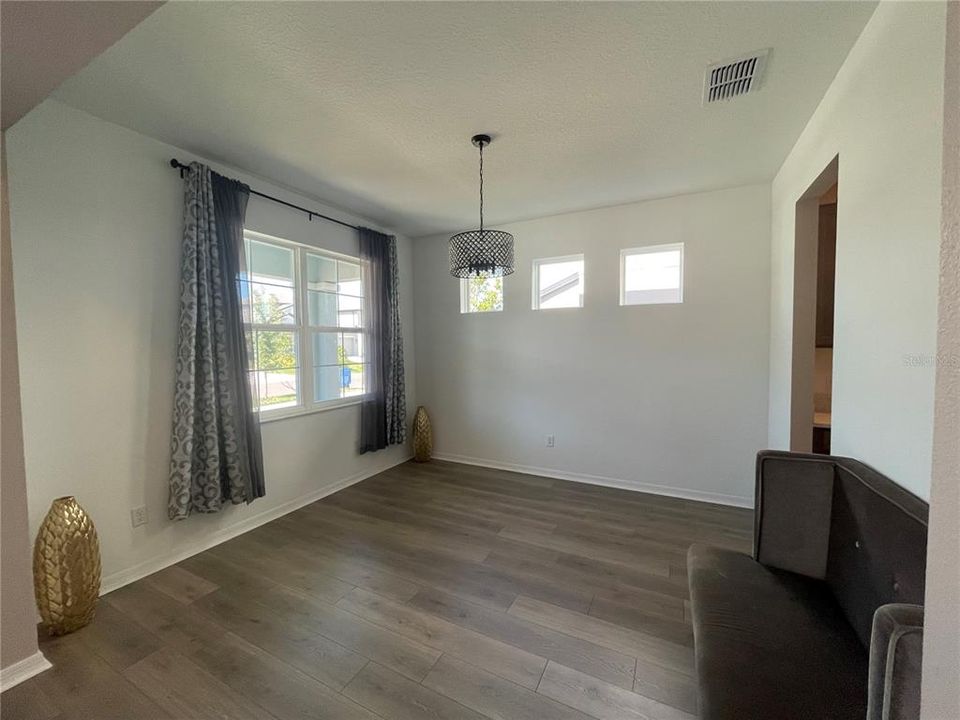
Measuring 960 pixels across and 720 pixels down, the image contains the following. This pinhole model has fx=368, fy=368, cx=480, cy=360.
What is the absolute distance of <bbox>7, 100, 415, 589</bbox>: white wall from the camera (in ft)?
5.99

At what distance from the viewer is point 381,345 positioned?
3898 mm

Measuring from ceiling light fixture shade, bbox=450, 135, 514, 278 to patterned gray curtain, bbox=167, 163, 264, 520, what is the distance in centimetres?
157

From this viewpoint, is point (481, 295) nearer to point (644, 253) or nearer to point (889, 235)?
point (644, 253)

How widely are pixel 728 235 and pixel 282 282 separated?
12.3 feet

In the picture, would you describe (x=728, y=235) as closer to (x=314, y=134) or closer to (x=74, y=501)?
(x=314, y=134)

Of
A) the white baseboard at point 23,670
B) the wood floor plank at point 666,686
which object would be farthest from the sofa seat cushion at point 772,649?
the white baseboard at point 23,670

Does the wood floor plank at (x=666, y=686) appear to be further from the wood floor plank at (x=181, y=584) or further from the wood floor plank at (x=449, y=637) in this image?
the wood floor plank at (x=181, y=584)

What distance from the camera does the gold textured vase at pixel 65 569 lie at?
171 centimetres

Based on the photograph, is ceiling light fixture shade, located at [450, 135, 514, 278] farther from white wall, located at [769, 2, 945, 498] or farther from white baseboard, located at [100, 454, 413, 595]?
white baseboard, located at [100, 454, 413, 595]

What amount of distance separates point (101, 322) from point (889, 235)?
3.61 meters

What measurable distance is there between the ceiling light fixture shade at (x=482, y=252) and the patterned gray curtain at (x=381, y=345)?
63.1 inches

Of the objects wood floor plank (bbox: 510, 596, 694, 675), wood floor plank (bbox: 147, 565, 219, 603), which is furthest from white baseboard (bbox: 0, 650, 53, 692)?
wood floor plank (bbox: 510, 596, 694, 675)

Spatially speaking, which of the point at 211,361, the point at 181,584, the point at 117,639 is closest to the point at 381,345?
the point at 211,361

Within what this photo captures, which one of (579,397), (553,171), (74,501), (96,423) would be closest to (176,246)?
(96,423)
